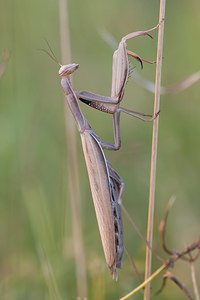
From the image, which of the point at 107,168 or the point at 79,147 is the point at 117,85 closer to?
the point at 107,168

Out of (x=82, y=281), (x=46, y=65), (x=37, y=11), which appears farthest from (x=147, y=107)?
(x=82, y=281)

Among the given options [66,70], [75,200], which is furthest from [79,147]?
[66,70]

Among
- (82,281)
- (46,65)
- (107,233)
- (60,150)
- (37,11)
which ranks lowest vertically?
(82,281)

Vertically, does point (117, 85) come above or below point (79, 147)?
above

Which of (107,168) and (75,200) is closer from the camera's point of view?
(107,168)

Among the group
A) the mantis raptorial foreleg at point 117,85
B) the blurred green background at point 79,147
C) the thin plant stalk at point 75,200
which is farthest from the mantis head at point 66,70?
the blurred green background at point 79,147

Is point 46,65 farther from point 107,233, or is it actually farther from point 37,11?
point 107,233

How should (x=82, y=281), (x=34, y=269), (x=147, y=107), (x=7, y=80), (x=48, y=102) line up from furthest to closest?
(x=48, y=102) → (x=147, y=107) → (x=7, y=80) → (x=34, y=269) → (x=82, y=281)

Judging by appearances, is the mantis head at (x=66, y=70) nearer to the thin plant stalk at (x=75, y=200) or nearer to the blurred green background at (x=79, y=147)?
the thin plant stalk at (x=75, y=200)
